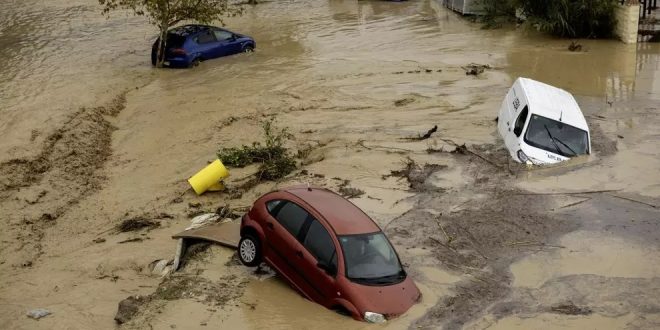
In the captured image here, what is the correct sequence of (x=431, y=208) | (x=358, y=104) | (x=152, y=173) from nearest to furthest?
1. (x=431, y=208)
2. (x=152, y=173)
3. (x=358, y=104)

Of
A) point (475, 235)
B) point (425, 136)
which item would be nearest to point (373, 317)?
point (475, 235)

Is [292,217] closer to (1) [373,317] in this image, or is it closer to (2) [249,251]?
(2) [249,251]

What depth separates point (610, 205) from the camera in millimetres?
14430

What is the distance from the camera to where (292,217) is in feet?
36.8

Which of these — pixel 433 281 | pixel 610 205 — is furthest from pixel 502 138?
pixel 433 281

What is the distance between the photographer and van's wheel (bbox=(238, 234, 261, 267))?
11.5 m

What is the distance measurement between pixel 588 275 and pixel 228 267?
513cm

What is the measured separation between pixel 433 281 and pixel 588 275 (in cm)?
227

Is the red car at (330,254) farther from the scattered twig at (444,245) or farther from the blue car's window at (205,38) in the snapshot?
the blue car's window at (205,38)

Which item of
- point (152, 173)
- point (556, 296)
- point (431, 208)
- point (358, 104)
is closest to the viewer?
point (556, 296)

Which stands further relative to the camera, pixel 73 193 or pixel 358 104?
pixel 358 104

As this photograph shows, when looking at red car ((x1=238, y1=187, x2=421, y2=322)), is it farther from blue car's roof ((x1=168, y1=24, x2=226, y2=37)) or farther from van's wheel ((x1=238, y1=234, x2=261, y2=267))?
blue car's roof ((x1=168, y1=24, x2=226, y2=37))

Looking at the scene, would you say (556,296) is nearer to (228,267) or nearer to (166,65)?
(228,267)

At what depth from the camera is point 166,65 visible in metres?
26.4
